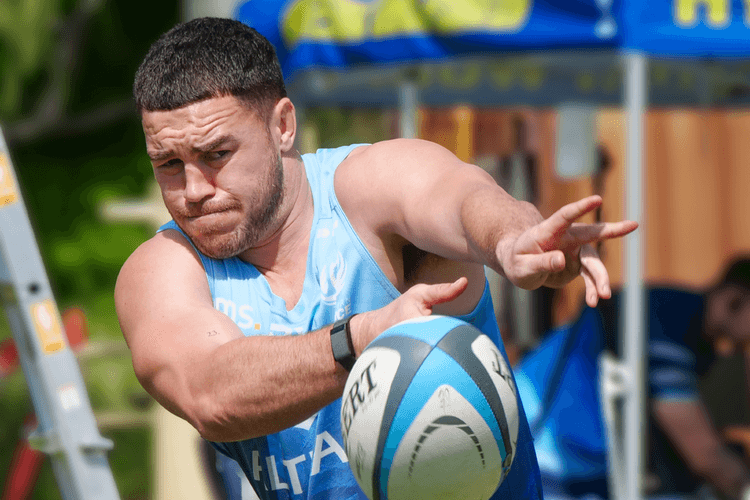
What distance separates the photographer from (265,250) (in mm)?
2553

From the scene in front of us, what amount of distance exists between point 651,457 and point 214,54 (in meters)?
4.18

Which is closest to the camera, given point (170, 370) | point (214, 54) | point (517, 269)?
point (517, 269)

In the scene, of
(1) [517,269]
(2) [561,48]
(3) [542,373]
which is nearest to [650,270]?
(3) [542,373]

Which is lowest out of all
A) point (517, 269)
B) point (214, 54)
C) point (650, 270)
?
point (650, 270)

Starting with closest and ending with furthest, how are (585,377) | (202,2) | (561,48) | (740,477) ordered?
(561,48) < (585,377) < (740,477) < (202,2)

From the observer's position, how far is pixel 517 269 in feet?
6.11

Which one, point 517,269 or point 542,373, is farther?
point 542,373

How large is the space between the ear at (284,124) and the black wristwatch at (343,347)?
0.75 meters

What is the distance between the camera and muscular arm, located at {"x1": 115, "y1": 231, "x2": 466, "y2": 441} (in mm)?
2002

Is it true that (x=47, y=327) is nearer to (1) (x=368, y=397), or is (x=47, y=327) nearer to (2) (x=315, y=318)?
(2) (x=315, y=318)

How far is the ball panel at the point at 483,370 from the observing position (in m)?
1.97

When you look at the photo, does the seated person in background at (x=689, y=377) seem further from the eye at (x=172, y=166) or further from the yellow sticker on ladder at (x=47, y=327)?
the eye at (x=172, y=166)

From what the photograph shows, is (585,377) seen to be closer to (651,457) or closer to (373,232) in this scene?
(651,457)

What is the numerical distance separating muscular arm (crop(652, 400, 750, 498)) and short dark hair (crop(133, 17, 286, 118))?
12.2 feet
